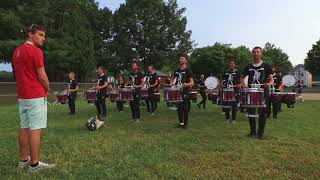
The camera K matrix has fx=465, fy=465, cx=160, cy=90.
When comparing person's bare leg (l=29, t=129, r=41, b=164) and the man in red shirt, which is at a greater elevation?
the man in red shirt

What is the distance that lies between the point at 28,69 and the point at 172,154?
3.06m

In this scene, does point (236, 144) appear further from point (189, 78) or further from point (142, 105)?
point (142, 105)

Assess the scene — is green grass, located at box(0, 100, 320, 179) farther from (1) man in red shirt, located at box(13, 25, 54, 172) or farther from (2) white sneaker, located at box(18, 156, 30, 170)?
(1) man in red shirt, located at box(13, 25, 54, 172)

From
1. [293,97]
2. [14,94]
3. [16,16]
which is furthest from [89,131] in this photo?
[16,16]

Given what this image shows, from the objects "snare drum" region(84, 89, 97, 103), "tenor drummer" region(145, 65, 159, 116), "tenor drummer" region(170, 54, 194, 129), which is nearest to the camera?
"tenor drummer" region(170, 54, 194, 129)

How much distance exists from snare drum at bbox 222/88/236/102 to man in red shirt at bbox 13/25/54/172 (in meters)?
8.33

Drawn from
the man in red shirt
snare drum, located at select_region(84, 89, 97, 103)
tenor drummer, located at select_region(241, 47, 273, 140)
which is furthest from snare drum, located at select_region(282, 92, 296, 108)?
the man in red shirt

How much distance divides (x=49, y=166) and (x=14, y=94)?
96.3 feet

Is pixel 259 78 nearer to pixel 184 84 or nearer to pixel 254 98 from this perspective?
pixel 254 98

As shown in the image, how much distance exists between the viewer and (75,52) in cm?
4603

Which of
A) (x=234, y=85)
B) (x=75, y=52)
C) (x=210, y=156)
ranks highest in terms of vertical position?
(x=75, y=52)

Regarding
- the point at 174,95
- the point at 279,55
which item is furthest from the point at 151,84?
the point at 279,55

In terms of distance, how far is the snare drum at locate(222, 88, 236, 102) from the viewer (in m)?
14.6

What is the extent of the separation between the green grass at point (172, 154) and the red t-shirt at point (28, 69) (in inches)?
47.9
